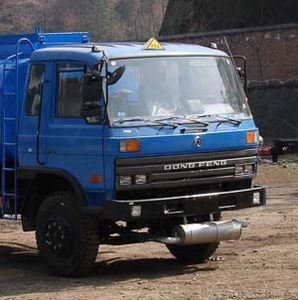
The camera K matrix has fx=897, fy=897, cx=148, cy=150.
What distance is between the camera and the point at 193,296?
29.9ft

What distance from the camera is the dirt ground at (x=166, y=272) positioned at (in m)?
9.36

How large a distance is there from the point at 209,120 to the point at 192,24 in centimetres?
3185

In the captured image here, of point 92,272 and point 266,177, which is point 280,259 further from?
point 266,177

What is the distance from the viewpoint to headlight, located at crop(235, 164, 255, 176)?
1044 centimetres

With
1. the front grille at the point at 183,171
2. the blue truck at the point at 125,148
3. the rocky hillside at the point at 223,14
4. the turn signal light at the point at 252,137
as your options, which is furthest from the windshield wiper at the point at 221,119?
the rocky hillside at the point at 223,14

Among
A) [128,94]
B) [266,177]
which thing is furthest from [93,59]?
[266,177]

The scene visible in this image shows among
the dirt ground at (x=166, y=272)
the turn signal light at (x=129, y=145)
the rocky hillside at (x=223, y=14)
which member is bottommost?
the dirt ground at (x=166, y=272)

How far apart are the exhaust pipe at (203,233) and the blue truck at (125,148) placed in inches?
0.6

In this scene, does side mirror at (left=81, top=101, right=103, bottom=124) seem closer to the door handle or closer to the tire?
the door handle

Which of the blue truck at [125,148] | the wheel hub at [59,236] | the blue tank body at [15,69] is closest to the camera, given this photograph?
the blue truck at [125,148]

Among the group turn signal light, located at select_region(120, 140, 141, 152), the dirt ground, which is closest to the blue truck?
turn signal light, located at select_region(120, 140, 141, 152)

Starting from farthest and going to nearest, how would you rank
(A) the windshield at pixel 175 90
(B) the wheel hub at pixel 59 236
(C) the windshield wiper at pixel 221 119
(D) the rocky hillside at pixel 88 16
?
(D) the rocky hillside at pixel 88 16 → (C) the windshield wiper at pixel 221 119 → (B) the wheel hub at pixel 59 236 → (A) the windshield at pixel 175 90

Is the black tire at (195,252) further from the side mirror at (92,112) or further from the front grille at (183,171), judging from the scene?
the side mirror at (92,112)

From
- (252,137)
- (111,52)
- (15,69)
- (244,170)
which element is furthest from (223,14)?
(111,52)
